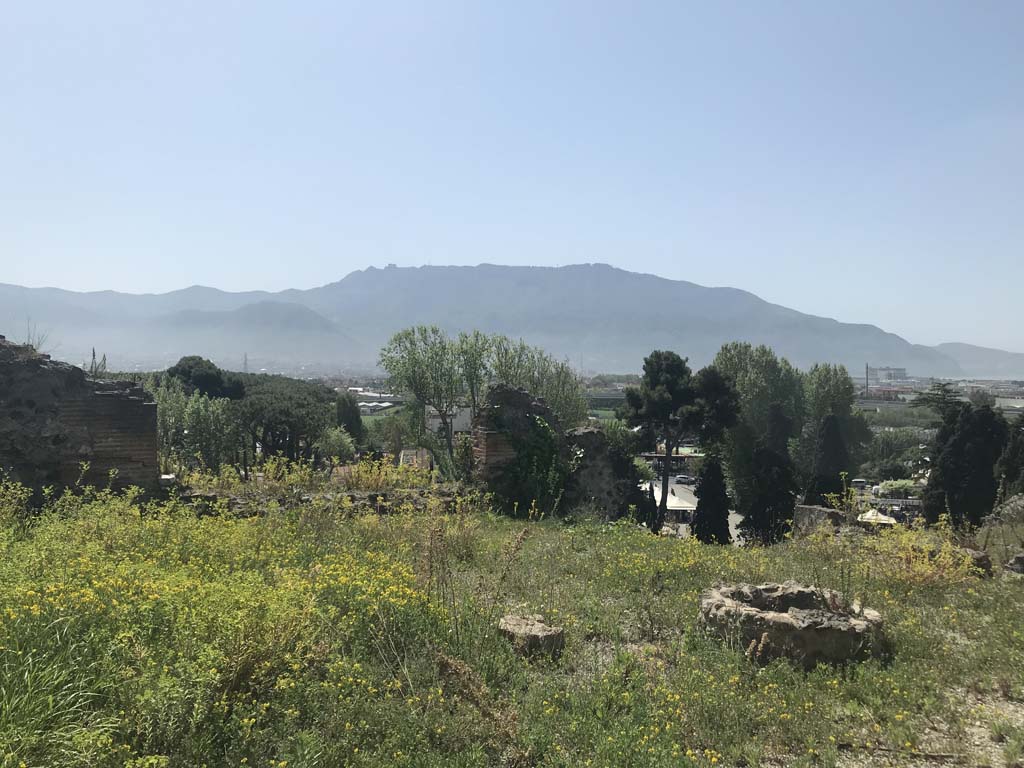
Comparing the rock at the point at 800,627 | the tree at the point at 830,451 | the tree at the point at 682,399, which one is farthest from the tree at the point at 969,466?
the rock at the point at 800,627

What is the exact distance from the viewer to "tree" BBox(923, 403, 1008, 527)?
2608 centimetres

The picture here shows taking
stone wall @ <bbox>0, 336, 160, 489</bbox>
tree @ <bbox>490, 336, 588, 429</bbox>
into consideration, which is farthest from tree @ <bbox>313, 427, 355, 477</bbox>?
stone wall @ <bbox>0, 336, 160, 489</bbox>

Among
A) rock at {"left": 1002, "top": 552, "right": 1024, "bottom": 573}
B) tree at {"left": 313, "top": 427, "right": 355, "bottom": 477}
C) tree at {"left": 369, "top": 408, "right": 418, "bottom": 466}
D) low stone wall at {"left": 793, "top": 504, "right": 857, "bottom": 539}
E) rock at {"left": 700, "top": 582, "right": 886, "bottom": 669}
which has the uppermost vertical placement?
rock at {"left": 700, "top": 582, "right": 886, "bottom": 669}

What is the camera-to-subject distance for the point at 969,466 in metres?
26.6

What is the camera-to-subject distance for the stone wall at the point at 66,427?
10.4 meters

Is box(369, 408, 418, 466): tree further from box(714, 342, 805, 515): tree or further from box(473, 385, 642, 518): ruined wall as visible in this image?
box(473, 385, 642, 518): ruined wall

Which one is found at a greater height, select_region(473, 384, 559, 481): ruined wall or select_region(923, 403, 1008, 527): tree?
select_region(473, 384, 559, 481): ruined wall

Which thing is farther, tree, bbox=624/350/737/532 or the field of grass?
tree, bbox=624/350/737/532

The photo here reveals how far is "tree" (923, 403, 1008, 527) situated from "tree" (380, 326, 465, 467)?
82.7 feet

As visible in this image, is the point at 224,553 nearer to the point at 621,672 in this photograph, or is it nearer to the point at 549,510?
the point at 621,672

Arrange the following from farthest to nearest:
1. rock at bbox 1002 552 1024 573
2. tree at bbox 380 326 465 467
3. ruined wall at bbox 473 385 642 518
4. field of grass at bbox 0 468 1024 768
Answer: tree at bbox 380 326 465 467, ruined wall at bbox 473 385 642 518, rock at bbox 1002 552 1024 573, field of grass at bbox 0 468 1024 768

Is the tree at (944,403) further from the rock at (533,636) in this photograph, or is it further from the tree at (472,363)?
the rock at (533,636)

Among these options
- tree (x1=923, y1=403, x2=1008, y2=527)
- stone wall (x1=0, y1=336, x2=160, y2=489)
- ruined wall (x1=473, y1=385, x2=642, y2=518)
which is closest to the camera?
stone wall (x1=0, y1=336, x2=160, y2=489)

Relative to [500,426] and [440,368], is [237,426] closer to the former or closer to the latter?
[440,368]
